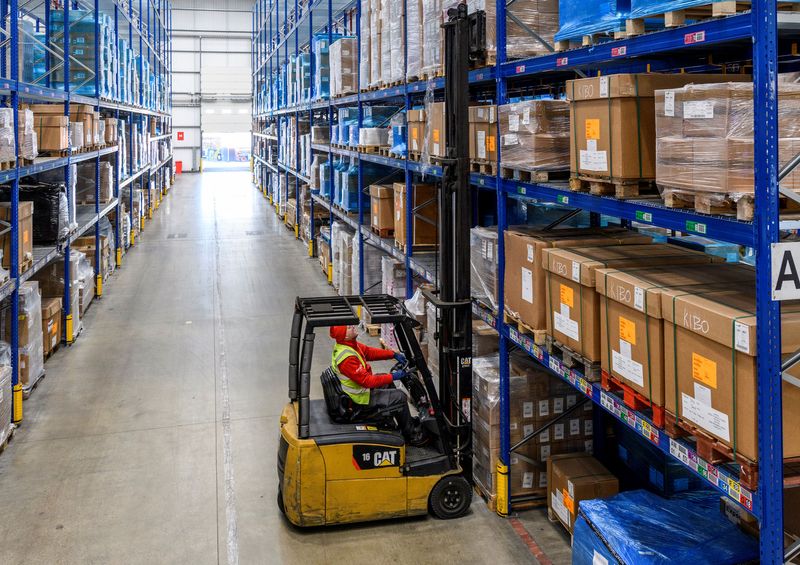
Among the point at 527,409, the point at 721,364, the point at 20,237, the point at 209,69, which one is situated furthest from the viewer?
the point at 209,69

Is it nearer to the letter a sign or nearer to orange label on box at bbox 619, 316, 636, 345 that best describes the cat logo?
orange label on box at bbox 619, 316, 636, 345

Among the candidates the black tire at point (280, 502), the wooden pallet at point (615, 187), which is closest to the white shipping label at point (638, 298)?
the wooden pallet at point (615, 187)

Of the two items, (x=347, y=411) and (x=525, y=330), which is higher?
(x=525, y=330)

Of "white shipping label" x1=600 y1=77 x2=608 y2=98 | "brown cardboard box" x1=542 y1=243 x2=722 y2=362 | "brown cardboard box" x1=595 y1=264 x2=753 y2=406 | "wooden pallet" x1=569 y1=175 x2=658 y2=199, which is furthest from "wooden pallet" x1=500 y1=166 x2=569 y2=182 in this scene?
"brown cardboard box" x1=595 y1=264 x2=753 y2=406

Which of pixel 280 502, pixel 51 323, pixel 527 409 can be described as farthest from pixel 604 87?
pixel 51 323

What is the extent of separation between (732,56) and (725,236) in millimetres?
2237

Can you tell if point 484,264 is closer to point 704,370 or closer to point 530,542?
point 530,542

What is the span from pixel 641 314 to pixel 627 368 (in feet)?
1.00

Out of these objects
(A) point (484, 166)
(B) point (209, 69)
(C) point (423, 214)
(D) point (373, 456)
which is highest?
(B) point (209, 69)

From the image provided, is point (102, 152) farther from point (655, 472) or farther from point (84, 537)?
point (655, 472)

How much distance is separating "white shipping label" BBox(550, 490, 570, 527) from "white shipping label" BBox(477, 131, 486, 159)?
7.52 ft

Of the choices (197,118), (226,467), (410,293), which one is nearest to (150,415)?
(226,467)

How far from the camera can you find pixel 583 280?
3928 mm

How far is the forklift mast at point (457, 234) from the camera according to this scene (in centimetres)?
520
